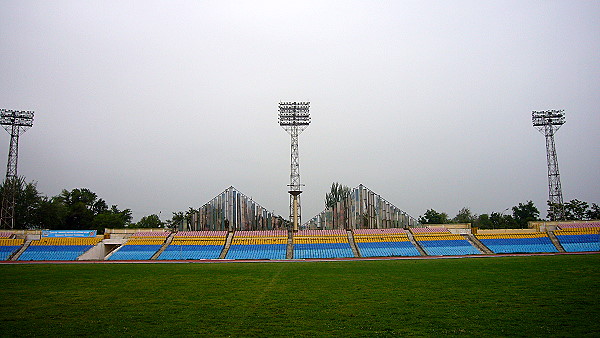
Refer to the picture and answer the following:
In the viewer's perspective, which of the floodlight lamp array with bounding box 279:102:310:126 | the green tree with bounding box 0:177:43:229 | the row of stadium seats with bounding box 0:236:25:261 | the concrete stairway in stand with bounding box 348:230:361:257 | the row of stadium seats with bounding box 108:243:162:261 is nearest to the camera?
the row of stadium seats with bounding box 0:236:25:261

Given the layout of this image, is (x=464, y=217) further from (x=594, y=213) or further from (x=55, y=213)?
(x=55, y=213)

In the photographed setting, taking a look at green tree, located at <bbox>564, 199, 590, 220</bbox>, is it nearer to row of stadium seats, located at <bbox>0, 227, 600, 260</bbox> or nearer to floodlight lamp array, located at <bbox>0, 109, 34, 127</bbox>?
row of stadium seats, located at <bbox>0, 227, 600, 260</bbox>

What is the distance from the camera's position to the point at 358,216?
187ft

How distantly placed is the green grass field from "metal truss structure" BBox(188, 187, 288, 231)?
3339 centimetres

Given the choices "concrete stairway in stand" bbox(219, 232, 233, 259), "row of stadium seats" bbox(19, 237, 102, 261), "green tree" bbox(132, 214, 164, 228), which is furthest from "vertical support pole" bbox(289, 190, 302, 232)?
"green tree" bbox(132, 214, 164, 228)

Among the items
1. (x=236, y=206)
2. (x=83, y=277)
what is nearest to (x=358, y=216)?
(x=236, y=206)

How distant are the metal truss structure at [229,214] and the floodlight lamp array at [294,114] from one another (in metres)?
11.4

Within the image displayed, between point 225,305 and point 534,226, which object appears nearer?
point 225,305

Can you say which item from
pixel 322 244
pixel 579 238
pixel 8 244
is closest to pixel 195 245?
pixel 322 244

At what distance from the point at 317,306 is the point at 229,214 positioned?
43.3m

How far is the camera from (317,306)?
15.0 metres

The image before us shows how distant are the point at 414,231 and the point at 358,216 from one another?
23.9 feet

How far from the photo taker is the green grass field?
1143cm

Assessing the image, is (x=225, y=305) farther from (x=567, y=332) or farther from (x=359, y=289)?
(x=567, y=332)
